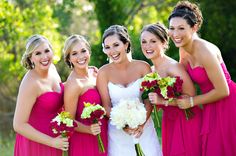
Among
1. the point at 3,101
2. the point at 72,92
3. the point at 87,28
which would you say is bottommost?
the point at 72,92

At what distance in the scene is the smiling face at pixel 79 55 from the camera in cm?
638

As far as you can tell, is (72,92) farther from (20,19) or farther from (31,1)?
(31,1)

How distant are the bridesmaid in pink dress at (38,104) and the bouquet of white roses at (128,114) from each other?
66 centimetres

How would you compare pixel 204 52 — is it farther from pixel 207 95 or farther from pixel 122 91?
pixel 122 91

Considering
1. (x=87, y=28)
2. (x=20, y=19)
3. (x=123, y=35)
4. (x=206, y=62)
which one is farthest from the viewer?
(x=87, y=28)

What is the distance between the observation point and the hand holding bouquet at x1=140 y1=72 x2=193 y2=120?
238 inches

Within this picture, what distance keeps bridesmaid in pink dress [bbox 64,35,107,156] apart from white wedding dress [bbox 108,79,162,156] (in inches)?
4.6

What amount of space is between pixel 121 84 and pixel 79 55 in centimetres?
65

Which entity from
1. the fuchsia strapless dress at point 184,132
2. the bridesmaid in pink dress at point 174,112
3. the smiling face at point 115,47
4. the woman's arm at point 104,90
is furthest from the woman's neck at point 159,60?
the woman's arm at point 104,90

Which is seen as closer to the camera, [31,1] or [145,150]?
[145,150]

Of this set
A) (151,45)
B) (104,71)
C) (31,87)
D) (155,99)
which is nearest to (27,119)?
(31,87)

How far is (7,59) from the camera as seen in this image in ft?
59.2

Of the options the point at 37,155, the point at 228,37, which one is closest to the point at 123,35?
the point at 37,155

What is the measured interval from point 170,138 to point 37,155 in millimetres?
1699
